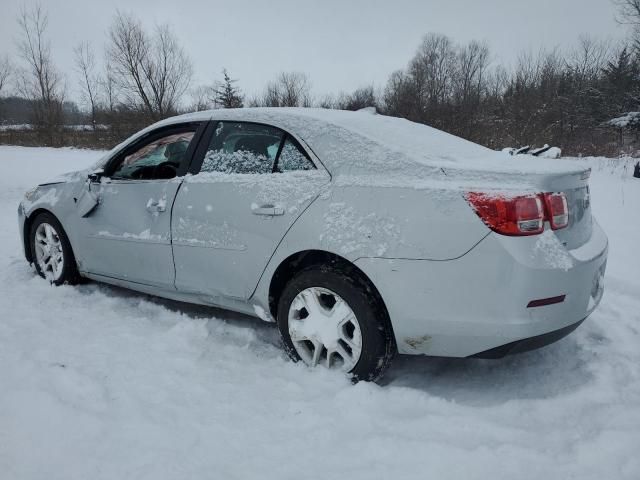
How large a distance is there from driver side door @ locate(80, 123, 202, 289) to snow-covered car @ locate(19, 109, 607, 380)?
0.05ft

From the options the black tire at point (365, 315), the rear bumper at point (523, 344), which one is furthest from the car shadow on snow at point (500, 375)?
the rear bumper at point (523, 344)

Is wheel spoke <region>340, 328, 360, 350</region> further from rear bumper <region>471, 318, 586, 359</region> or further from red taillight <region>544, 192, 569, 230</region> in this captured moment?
red taillight <region>544, 192, 569, 230</region>

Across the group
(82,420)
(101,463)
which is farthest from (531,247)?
(82,420)

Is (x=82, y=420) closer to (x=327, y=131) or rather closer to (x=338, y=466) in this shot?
(x=338, y=466)

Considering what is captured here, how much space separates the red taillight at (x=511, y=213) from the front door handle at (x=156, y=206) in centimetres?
201

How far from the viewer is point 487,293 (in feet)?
6.27

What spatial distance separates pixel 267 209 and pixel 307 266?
391 mm

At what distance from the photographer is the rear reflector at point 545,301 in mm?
1898

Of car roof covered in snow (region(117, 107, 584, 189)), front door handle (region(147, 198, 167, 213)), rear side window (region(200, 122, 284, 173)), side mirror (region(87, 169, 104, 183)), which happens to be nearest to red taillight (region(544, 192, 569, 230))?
car roof covered in snow (region(117, 107, 584, 189))

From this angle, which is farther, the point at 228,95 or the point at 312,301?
the point at 228,95

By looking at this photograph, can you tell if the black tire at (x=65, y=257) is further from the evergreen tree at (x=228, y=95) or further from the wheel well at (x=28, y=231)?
the evergreen tree at (x=228, y=95)

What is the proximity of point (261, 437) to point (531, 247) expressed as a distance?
1.47m

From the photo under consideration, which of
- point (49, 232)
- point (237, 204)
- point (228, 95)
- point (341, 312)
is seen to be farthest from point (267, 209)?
point (228, 95)

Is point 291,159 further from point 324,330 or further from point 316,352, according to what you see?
point 316,352
